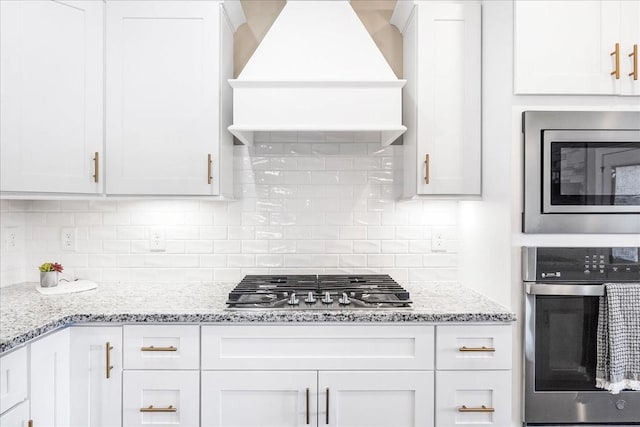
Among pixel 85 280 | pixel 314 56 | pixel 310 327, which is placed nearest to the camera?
pixel 310 327

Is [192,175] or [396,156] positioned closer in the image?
[192,175]

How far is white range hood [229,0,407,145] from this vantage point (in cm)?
185

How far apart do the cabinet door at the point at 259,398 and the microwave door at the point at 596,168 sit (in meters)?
1.23

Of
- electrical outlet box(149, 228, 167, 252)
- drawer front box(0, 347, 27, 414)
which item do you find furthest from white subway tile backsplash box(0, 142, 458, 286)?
drawer front box(0, 347, 27, 414)

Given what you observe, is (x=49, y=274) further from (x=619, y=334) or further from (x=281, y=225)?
(x=619, y=334)

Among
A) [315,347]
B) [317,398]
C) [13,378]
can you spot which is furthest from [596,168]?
[13,378]

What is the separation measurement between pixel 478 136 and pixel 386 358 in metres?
1.08

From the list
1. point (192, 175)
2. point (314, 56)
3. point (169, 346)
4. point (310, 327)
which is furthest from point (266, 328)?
point (314, 56)

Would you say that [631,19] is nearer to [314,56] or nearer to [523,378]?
[314,56]

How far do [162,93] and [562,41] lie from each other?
171cm

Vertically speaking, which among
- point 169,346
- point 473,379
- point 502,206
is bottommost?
point 473,379

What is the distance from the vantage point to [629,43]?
5.58 ft

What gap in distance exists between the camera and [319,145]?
234 centimetres

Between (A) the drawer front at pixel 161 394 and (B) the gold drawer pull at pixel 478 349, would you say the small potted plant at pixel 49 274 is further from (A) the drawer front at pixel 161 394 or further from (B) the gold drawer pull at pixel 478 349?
(B) the gold drawer pull at pixel 478 349
